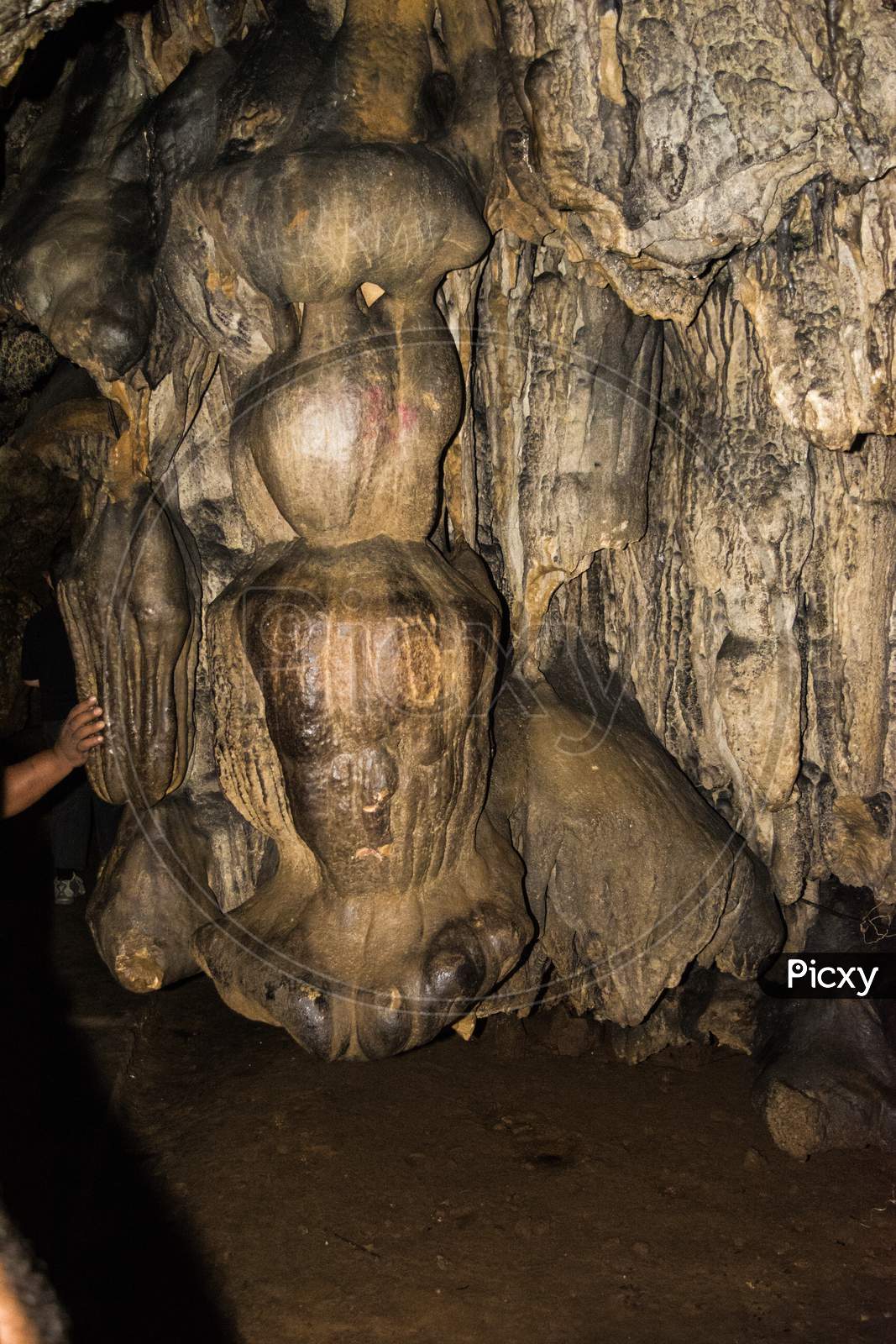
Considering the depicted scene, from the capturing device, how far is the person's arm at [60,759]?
268cm

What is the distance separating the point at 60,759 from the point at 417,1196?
1.30 m

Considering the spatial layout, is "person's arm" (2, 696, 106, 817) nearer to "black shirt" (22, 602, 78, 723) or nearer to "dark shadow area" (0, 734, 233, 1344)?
"dark shadow area" (0, 734, 233, 1344)

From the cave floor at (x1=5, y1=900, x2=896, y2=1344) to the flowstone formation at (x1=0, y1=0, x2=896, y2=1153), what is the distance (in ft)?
0.79

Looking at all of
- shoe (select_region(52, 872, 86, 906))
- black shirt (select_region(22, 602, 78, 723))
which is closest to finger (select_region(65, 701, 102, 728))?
black shirt (select_region(22, 602, 78, 723))

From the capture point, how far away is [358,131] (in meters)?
2.25

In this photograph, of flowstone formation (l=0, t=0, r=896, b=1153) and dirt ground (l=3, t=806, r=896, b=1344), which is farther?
dirt ground (l=3, t=806, r=896, b=1344)

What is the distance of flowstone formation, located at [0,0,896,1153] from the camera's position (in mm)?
2186

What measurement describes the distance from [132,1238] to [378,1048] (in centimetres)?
75

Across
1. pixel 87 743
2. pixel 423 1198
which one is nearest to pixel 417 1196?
pixel 423 1198

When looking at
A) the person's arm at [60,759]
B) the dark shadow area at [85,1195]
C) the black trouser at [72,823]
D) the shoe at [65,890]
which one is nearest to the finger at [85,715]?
the person's arm at [60,759]

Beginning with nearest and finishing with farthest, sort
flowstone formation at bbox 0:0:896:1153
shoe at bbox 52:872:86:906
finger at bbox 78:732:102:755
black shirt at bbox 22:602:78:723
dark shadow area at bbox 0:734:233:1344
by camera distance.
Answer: flowstone formation at bbox 0:0:896:1153 < dark shadow area at bbox 0:734:233:1344 < finger at bbox 78:732:102:755 < black shirt at bbox 22:602:78:723 < shoe at bbox 52:872:86:906

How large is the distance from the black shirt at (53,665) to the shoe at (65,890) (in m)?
0.75

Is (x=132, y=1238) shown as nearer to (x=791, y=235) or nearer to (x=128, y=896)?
(x=128, y=896)

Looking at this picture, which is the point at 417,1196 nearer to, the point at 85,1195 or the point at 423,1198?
the point at 423,1198
